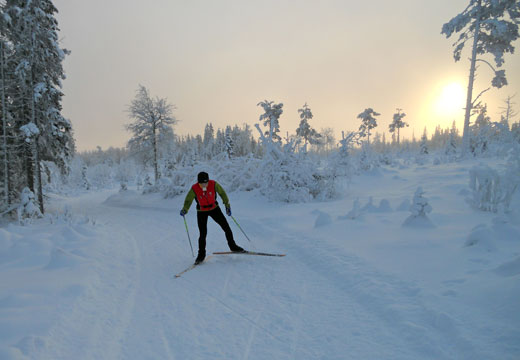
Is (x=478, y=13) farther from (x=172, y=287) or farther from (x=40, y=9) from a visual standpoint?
(x=40, y=9)

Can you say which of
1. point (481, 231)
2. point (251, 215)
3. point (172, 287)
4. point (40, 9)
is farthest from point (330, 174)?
point (40, 9)

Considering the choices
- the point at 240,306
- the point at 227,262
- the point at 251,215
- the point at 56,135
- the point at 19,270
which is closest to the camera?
the point at 240,306

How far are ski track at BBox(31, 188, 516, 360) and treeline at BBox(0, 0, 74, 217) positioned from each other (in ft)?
35.0

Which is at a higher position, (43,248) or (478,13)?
(478,13)

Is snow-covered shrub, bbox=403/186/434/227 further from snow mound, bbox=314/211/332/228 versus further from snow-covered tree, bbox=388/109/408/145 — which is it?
snow-covered tree, bbox=388/109/408/145

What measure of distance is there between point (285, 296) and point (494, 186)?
5.67 meters

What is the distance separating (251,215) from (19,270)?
619cm

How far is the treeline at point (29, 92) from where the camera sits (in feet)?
38.1

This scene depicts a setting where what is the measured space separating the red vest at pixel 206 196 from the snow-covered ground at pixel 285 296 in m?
1.12

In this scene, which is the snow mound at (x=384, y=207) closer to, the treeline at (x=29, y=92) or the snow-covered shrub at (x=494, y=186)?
the snow-covered shrub at (x=494, y=186)

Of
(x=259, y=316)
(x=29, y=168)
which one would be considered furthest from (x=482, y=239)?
(x=29, y=168)

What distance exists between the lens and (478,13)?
46.9ft

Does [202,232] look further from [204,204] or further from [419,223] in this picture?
[419,223]

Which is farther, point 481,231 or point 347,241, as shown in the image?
point 347,241
